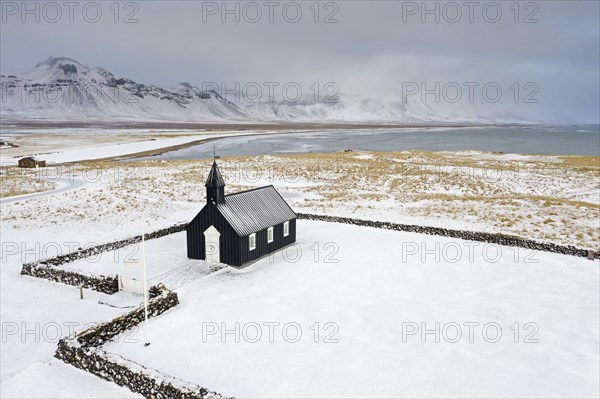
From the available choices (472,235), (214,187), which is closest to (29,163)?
(214,187)

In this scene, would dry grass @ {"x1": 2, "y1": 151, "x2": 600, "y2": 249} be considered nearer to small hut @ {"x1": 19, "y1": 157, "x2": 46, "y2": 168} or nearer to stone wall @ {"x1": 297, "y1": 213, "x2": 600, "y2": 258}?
stone wall @ {"x1": 297, "y1": 213, "x2": 600, "y2": 258}

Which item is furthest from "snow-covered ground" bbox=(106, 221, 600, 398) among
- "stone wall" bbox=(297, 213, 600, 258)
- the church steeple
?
the church steeple

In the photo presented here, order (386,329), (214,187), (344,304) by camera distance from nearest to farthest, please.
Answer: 1. (386,329)
2. (344,304)
3. (214,187)

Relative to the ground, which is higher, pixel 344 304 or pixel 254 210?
pixel 254 210

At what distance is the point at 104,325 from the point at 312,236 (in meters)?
20.0

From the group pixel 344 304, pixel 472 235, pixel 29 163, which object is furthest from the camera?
pixel 29 163

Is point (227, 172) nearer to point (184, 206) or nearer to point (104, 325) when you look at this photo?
point (184, 206)

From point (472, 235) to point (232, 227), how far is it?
2024 centimetres

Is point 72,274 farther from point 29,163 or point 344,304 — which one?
point 29,163

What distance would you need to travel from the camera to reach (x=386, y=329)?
19.5 meters

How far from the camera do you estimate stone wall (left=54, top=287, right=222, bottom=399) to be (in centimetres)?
1377

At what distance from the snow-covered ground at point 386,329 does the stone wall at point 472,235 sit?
1188 mm

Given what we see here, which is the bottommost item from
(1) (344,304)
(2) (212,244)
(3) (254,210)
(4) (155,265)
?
(1) (344,304)

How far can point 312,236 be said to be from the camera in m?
35.4
